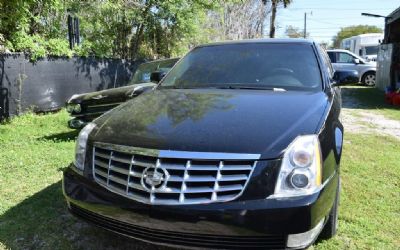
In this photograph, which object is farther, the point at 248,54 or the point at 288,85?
the point at 248,54

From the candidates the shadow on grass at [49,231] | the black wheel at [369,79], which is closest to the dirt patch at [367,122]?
the shadow on grass at [49,231]

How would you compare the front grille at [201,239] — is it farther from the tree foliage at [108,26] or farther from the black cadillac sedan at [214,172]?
the tree foliage at [108,26]

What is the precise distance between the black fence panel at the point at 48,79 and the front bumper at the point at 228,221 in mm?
7509

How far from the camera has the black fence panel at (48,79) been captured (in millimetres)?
9523

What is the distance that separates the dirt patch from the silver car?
6709mm

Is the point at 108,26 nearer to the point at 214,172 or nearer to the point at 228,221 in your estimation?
the point at 214,172

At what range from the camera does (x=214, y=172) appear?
2672 millimetres

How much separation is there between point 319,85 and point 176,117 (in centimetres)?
144

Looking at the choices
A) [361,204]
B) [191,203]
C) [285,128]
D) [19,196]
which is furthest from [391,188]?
[19,196]

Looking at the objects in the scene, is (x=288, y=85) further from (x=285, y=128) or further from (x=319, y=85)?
(x=285, y=128)

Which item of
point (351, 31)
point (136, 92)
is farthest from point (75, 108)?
point (351, 31)

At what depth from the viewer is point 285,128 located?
2.92 metres

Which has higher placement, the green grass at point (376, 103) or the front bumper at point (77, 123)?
the front bumper at point (77, 123)

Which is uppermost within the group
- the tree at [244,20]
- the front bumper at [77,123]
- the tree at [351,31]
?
A: the tree at [351,31]
